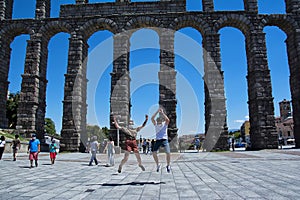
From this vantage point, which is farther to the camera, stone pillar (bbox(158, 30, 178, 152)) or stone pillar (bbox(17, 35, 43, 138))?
stone pillar (bbox(17, 35, 43, 138))

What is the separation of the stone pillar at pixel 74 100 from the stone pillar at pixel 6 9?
763cm

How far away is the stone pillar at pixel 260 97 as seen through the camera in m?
19.4

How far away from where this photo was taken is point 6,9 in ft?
77.5

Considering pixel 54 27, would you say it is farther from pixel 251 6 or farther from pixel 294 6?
pixel 294 6

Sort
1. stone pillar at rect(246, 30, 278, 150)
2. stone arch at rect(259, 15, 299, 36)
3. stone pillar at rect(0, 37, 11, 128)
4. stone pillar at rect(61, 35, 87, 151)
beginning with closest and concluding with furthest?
1. stone pillar at rect(246, 30, 278, 150)
2. stone pillar at rect(61, 35, 87, 151)
3. stone arch at rect(259, 15, 299, 36)
4. stone pillar at rect(0, 37, 11, 128)

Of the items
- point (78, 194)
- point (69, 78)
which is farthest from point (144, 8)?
point (78, 194)

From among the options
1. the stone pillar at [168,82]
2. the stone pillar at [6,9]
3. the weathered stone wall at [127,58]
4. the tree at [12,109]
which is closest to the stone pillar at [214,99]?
the weathered stone wall at [127,58]

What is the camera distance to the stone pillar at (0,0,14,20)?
22.9 metres

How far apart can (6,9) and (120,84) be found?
47.3 ft

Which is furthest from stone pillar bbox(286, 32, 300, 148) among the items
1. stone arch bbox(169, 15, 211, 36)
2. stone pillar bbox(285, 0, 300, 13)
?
stone arch bbox(169, 15, 211, 36)

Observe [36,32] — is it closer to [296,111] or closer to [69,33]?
[69,33]

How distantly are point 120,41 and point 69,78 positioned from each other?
564 centimetres

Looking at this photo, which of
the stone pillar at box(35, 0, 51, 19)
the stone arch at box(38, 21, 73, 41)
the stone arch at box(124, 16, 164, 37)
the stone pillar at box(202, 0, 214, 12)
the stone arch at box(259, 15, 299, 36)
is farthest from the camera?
the stone pillar at box(35, 0, 51, 19)

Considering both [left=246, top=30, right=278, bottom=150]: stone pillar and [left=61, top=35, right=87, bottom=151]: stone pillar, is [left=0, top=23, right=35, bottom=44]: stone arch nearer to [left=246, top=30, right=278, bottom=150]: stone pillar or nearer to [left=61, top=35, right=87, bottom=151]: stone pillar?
[left=61, top=35, right=87, bottom=151]: stone pillar
